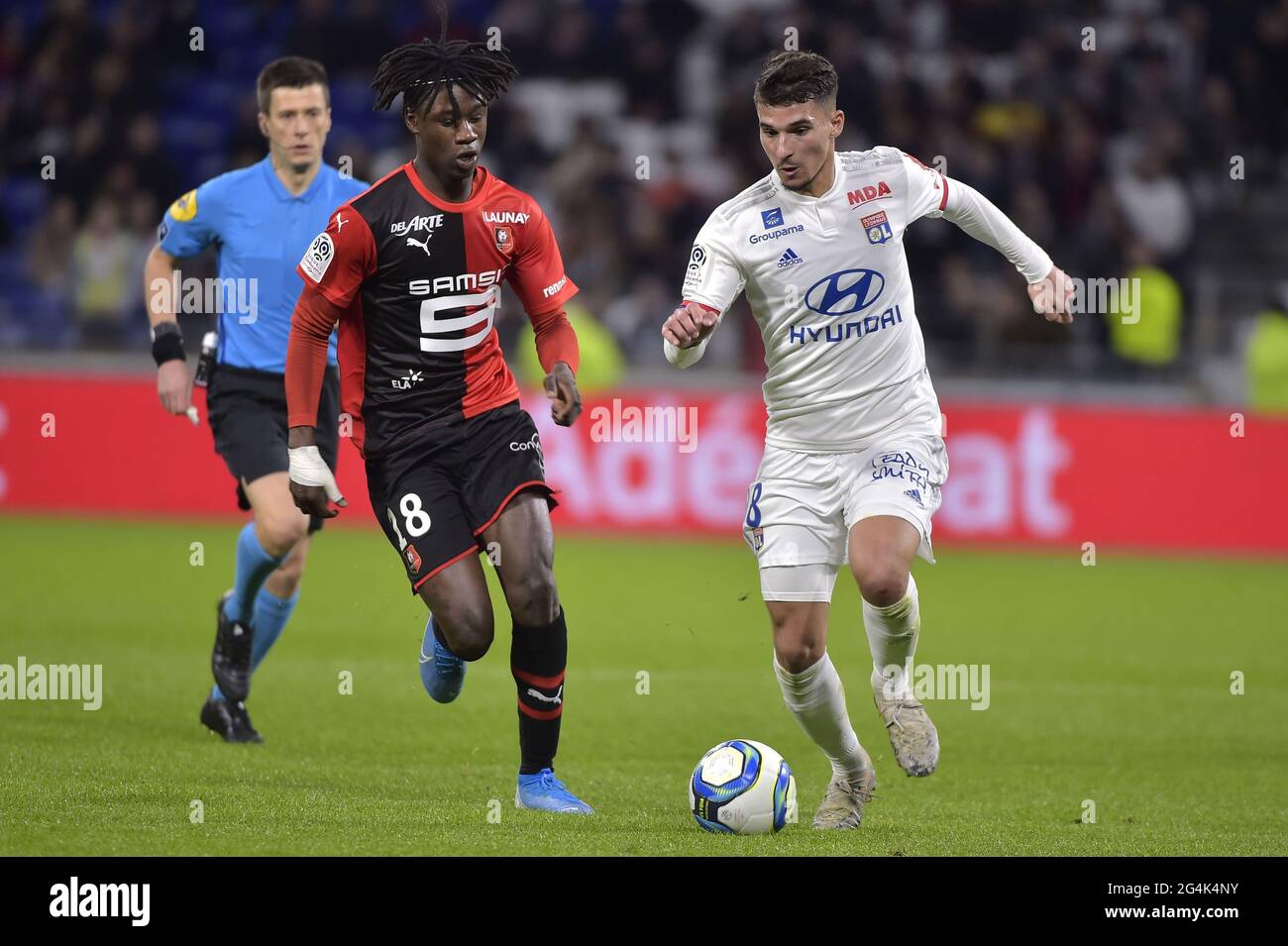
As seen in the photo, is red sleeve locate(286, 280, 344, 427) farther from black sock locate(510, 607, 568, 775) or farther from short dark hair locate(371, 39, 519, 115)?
black sock locate(510, 607, 568, 775)

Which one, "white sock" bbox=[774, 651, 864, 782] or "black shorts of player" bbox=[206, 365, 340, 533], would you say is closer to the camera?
"white sock" bbox=[774, 651, 864, 782]

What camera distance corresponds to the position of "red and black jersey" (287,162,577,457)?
6535mm

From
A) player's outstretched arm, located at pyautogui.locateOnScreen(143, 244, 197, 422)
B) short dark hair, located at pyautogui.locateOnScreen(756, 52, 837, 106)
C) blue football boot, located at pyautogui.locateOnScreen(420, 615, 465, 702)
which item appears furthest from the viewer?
player's outstretched arm, located at pyautogui.locateOnScreen(143, 244, 197, 422)

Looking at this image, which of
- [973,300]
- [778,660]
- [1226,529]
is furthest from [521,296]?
[973,300]

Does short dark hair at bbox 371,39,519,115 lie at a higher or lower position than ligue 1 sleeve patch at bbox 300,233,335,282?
higher

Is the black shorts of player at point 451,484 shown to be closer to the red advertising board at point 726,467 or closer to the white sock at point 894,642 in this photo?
the white sock at point 894,642

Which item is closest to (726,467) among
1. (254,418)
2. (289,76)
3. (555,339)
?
(254,418)

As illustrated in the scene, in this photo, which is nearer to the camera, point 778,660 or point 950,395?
point 778,660

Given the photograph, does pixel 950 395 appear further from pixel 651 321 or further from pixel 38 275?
pixel 38 275

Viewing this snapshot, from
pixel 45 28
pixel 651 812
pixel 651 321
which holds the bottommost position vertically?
pixel 651 812

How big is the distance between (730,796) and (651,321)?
11882mm

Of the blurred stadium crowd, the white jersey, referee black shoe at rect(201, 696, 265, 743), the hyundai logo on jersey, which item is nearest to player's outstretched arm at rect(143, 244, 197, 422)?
referee black shoe at rect(201, 696, 265, 743)

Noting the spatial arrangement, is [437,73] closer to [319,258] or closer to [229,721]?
[319,258]
